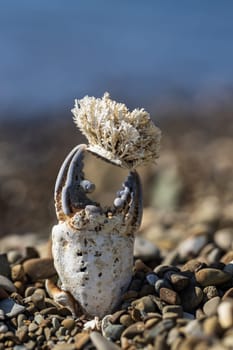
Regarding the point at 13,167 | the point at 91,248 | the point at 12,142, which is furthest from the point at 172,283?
the point at 12,142

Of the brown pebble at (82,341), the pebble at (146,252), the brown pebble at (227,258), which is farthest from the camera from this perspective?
the pebble at (146,252)

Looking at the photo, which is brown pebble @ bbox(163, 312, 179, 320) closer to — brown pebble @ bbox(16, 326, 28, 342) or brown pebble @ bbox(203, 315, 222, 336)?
brown pebble @ bbox(203, 315, 222, 336)

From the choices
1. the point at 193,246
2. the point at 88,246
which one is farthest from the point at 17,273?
the point at 193,246

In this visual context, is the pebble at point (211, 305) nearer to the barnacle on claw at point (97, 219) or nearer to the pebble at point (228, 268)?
the pebble at point (228, 268)

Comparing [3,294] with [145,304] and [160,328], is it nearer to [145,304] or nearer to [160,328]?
[145,304]

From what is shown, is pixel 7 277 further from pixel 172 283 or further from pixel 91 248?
pixel 172 283

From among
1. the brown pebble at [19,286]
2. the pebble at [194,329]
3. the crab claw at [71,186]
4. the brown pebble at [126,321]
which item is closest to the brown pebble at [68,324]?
the brown pebble at [126,321]

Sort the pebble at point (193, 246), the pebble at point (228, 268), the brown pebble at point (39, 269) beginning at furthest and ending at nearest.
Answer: the pebble at point (193, 246)
the brown pebble at point (39, 269)
the pebble at point (228, 268)
